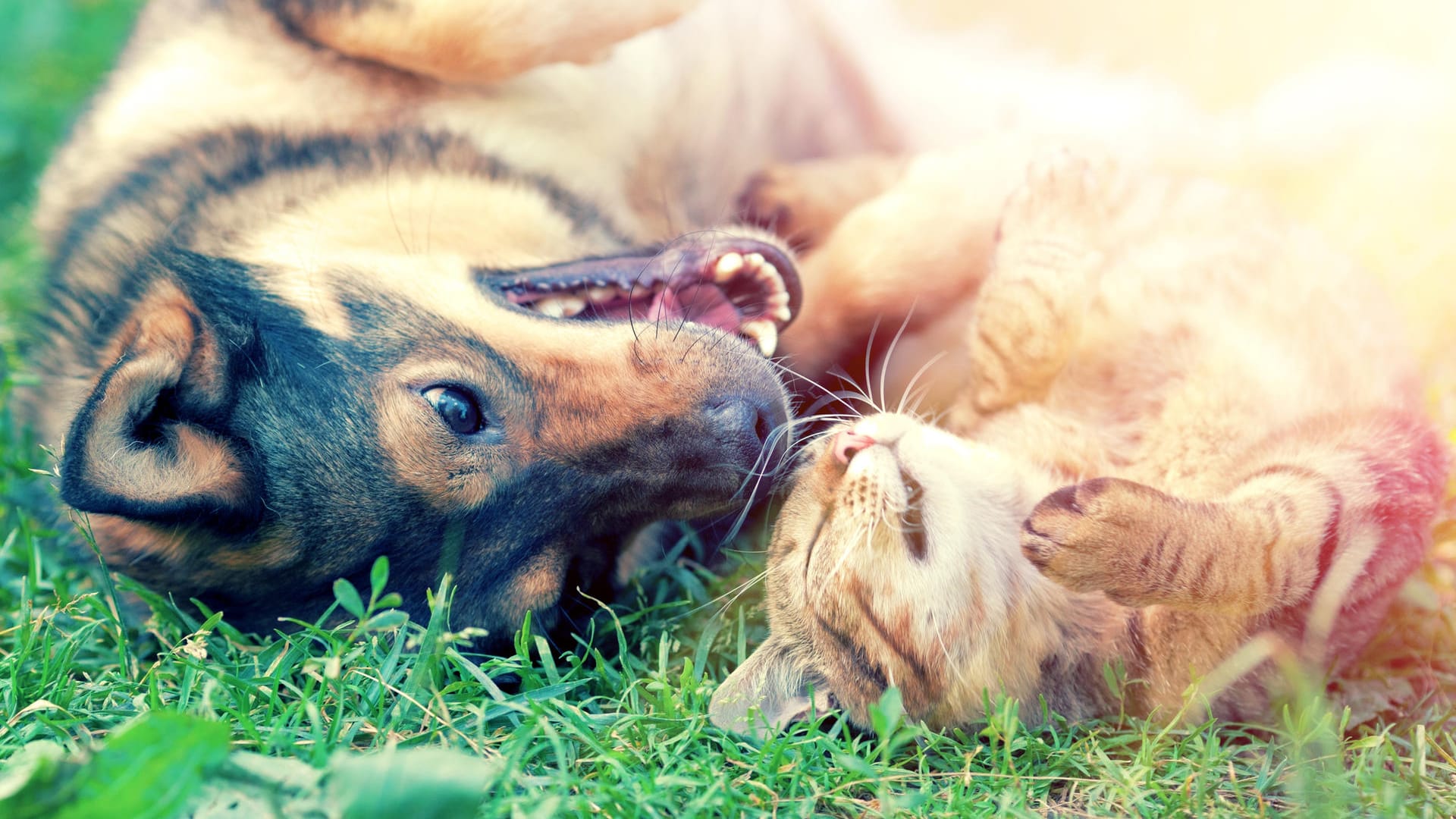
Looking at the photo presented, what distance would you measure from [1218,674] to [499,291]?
225 centimetres

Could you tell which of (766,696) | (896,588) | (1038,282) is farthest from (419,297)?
(1038,282)

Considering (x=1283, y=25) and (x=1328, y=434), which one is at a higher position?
(x=1283, y=25)

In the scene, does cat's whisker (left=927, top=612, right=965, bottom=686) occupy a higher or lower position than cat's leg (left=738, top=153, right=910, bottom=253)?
lower

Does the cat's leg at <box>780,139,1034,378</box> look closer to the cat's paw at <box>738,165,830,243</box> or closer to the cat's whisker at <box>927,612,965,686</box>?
the cat's paw at <box>738,165,830,243</box>

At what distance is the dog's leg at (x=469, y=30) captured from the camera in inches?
147

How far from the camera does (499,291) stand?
3236 mm

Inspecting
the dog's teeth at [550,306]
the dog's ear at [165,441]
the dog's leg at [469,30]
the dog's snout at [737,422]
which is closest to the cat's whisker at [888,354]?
the dog's snout at [737,422]

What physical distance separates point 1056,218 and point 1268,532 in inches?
53.3

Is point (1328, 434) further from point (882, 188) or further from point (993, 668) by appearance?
point (882, 188)

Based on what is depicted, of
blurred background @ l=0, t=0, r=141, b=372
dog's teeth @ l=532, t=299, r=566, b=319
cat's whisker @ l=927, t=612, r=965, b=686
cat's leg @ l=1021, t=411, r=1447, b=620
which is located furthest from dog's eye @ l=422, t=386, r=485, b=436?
blurred background @ l=0, t=0, r=141, b=372

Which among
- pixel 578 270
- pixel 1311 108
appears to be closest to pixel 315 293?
pixel 578 270

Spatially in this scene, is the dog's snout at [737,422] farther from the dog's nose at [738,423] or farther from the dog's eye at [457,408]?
the dog's eye at [457,408]

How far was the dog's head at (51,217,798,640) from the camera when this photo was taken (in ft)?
8.79

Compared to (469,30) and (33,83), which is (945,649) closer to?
(469,30)
